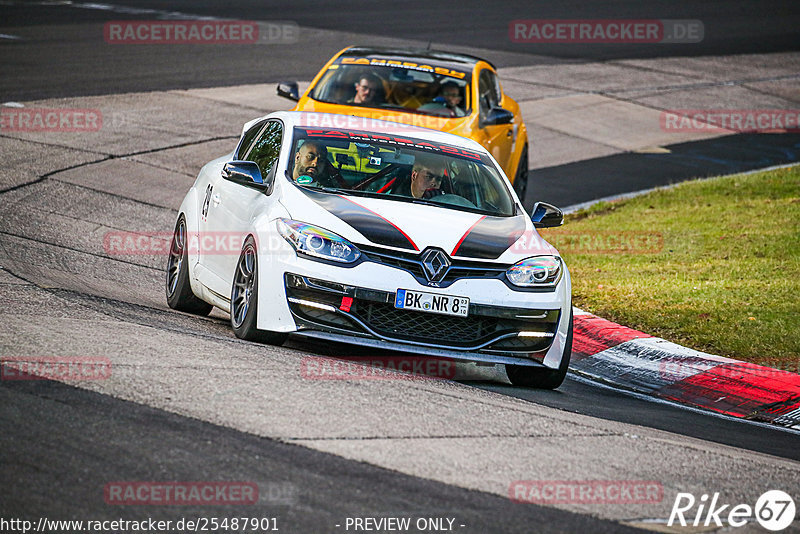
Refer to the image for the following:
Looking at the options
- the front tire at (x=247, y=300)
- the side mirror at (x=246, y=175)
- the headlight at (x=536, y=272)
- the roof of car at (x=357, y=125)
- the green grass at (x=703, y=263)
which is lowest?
the green grass at (x=703, y=263)

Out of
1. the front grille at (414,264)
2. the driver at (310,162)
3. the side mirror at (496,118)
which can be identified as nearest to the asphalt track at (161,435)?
the front grille at (414,264)

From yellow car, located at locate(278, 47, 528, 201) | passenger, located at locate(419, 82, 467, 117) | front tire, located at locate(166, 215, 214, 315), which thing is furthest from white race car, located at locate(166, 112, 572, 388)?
passenger, located at locate(419, 82, 467, 117)

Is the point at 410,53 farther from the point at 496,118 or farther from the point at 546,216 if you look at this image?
the point at 546,216

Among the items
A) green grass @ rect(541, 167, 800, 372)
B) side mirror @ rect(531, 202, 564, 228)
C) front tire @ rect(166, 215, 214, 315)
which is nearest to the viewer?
side mirror @ rect(531, 202, 564, 228)

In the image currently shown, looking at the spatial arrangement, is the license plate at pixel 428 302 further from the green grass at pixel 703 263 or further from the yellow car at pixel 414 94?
the yellow car at pixel 414 94

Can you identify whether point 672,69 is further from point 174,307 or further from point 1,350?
point 1,350

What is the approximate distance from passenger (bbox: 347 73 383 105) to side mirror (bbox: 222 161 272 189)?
4.96m

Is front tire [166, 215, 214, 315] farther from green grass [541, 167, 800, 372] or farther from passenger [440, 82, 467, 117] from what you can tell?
passenger [440, 82, 467, 117]

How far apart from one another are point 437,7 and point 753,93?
39.7ft

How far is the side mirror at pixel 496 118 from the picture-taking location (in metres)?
13.2

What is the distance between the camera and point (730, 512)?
5289mm

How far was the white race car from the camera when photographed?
7.28 metres

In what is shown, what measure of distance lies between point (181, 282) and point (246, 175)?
4.48 feet

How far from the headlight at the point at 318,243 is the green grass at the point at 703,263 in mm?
3524
